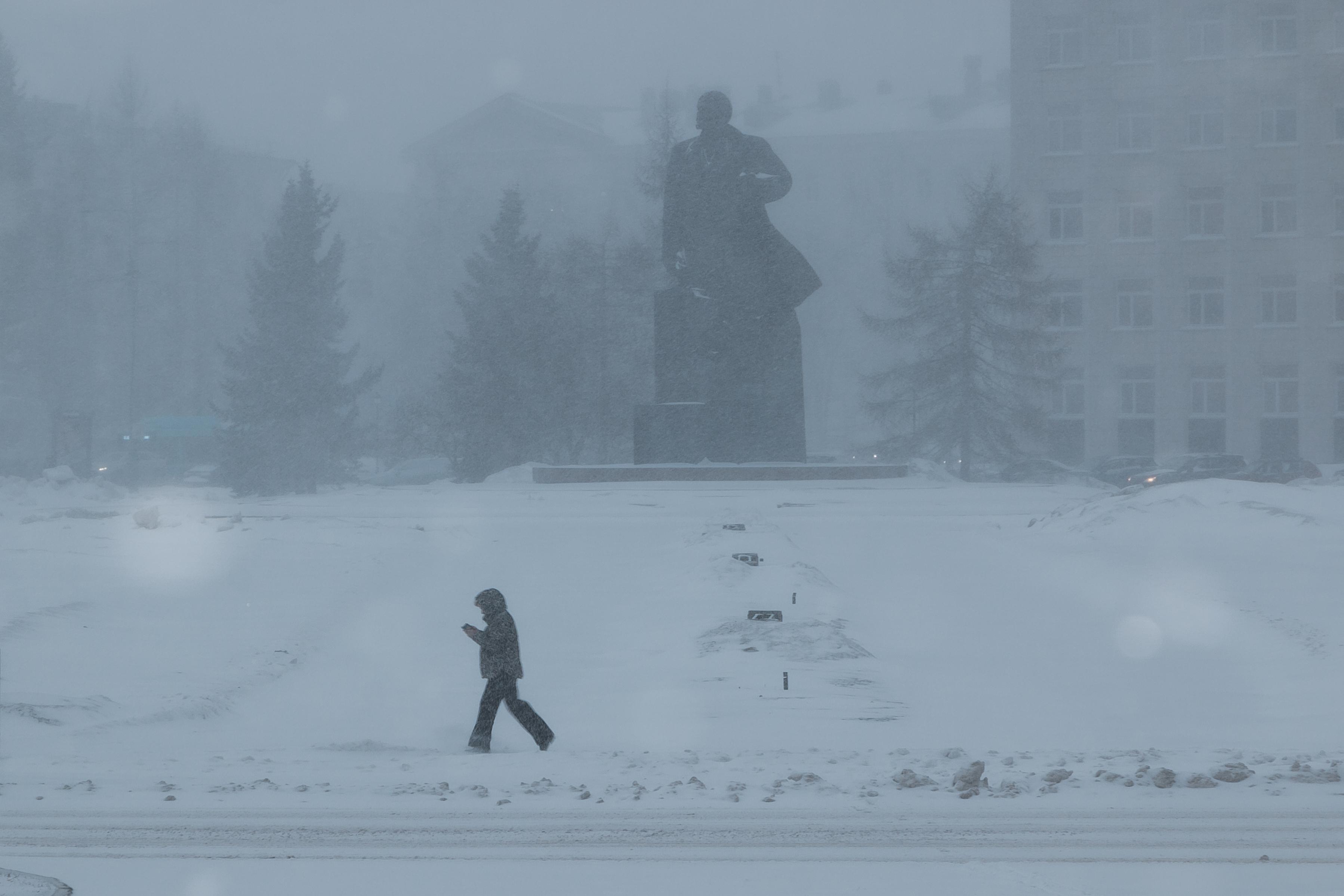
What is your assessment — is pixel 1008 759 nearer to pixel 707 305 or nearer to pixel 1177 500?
pixel 1177 500

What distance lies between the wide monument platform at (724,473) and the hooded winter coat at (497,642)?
13.3m

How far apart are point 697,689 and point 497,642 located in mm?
1754

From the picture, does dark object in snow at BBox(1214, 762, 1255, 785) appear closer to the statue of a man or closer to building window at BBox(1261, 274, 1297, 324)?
the statue of a man

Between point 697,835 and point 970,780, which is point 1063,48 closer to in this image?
point 970,780

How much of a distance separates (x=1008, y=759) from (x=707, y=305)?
51.7ft

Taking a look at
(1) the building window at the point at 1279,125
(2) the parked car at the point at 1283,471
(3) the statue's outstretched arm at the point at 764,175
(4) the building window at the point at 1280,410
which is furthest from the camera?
(1) the building window at the point at 1279,125

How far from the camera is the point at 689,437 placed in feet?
70.8

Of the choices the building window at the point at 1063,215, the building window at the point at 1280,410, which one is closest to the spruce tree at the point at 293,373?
the building window at the point at 1063,215

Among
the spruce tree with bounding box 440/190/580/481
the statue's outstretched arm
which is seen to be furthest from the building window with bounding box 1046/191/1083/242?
the statue's outstretched arm

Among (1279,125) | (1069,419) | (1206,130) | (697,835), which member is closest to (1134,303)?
Result: (1069,419)

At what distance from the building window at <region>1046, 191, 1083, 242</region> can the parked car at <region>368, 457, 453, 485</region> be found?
75.8ft

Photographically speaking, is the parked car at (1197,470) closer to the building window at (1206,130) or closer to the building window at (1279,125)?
the building window at (1206,130)

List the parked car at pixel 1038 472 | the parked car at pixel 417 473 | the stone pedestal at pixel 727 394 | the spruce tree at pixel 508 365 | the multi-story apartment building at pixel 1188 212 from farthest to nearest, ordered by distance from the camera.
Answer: the multi-story apartment building at pixel 1188 212 < the parked car at pixel 417 473 < the spruce tree at pixel 508 365 < the parked car at pixel 1038 472 < the stone pedestal at pixel 727 394

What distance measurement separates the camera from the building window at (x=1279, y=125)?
1850 inches
